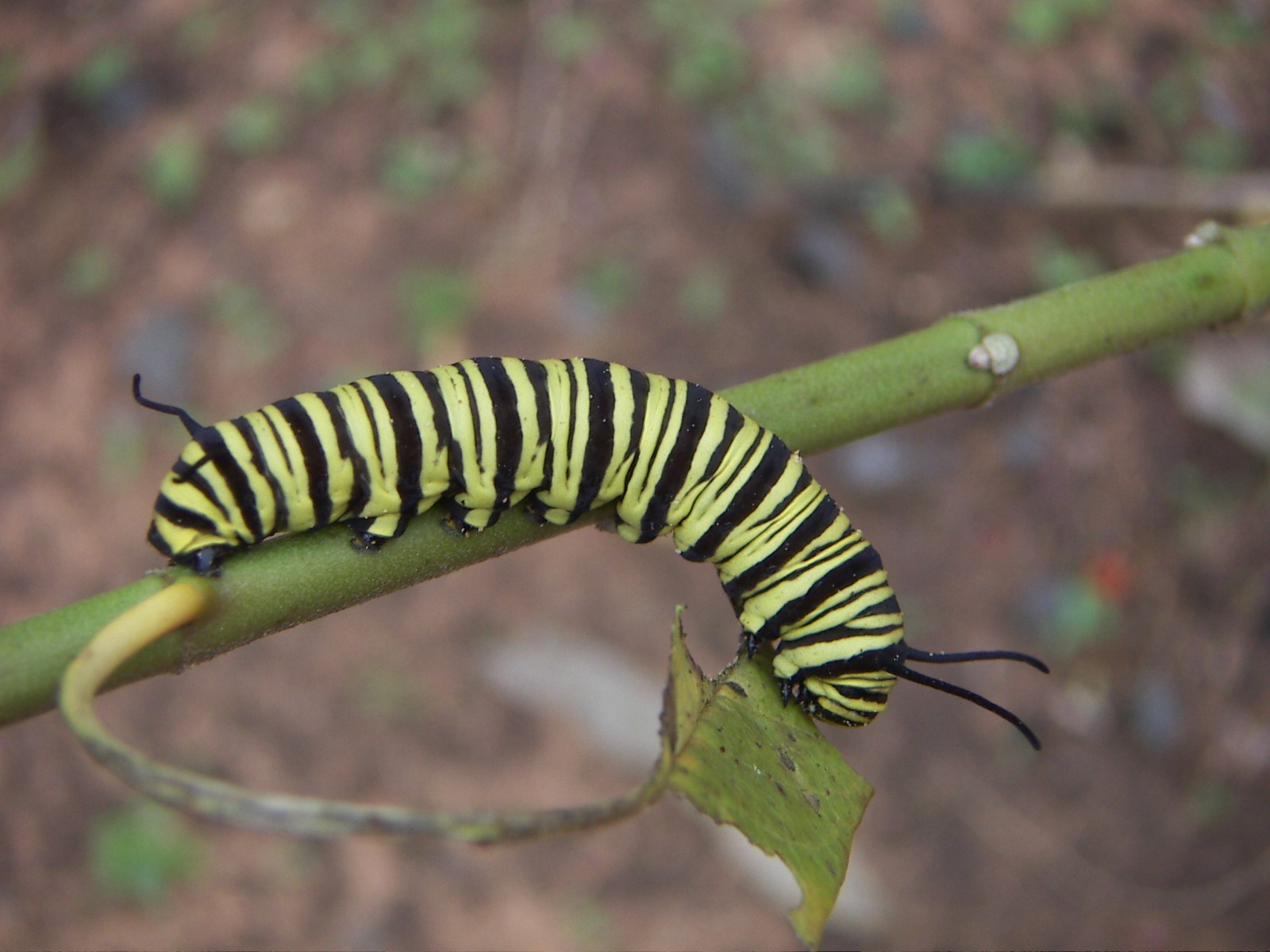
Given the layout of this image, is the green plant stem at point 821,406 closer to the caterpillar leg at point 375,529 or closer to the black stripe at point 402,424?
the caterpillar leg at point 375,529

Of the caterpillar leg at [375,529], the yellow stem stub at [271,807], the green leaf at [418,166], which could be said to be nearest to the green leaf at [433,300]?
the green leaf at [418,166]

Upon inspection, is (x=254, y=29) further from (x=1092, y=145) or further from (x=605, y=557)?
(x=1092, y=145)

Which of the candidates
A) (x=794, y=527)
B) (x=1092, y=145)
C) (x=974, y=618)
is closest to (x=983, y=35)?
(x=1092, y=145)

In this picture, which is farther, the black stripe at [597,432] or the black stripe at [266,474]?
the black stripe at [597,432]

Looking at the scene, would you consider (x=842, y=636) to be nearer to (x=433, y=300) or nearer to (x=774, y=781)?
(x=774, y=781)

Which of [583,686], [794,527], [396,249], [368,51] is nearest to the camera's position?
[794,527]

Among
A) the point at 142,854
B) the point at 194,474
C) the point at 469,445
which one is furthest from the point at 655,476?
the point at 142,854
